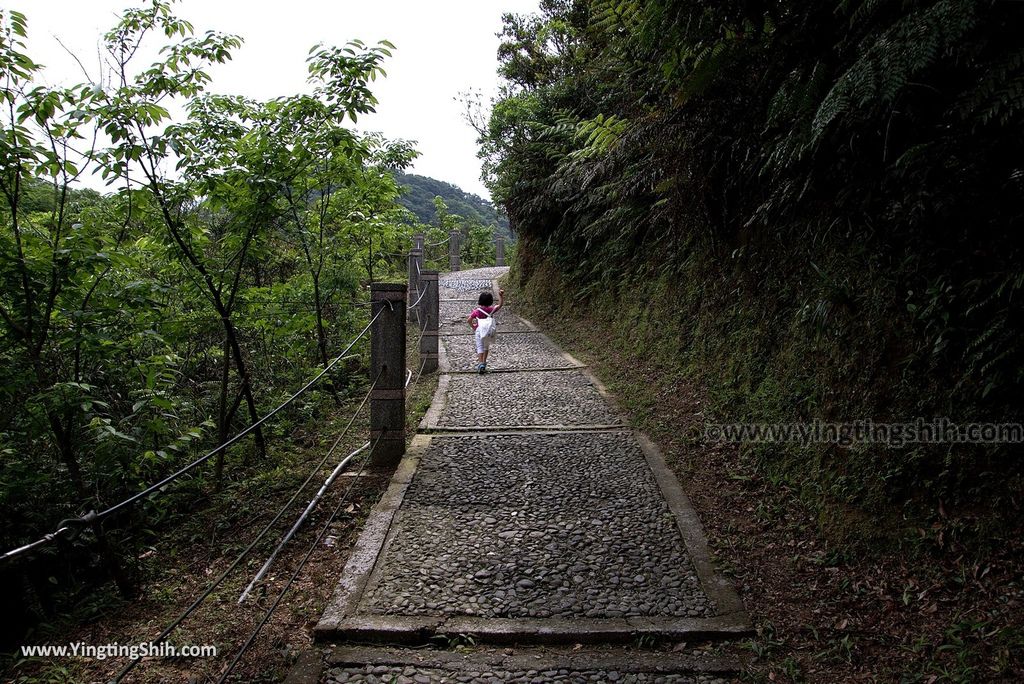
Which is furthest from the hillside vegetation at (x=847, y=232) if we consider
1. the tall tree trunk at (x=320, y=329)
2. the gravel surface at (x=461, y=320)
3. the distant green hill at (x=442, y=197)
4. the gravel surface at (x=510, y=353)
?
the distant green hill at (x=442, y=197)

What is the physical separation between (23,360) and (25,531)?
1212 mm

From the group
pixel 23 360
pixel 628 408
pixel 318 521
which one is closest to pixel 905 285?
pixel 628 408

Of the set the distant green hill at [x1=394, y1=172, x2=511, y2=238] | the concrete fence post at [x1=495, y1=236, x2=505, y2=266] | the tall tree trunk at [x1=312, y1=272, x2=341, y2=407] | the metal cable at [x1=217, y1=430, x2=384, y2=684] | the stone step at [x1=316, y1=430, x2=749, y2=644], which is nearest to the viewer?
the metal cable at [x1=217, y1=430, x2=384, y2=684]

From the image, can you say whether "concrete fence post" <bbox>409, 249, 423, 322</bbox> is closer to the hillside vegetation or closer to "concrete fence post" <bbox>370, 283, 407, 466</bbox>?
the hillside vegetation

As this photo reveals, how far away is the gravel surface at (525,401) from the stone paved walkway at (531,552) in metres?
0.05

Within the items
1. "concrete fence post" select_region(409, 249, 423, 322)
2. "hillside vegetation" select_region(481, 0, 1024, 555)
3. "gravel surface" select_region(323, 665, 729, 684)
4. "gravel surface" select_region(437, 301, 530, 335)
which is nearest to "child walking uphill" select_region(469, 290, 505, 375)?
"hillside vegetation" select_region(481, 0, 1024, 555)

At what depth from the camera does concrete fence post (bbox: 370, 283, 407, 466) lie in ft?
16.8

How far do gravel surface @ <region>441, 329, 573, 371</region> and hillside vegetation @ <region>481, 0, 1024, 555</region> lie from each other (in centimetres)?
200

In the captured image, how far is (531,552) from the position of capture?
3961 mm

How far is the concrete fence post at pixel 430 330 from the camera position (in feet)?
30.4

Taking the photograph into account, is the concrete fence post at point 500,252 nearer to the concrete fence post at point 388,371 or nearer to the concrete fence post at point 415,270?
the concrete fence post at point 415,270

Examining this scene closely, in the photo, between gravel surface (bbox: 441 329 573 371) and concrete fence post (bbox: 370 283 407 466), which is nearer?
concrete fence post (bbox: 370 283 407 466)

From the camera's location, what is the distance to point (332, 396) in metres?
7.97

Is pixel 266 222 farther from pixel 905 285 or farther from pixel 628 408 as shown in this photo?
pixel 905 285
